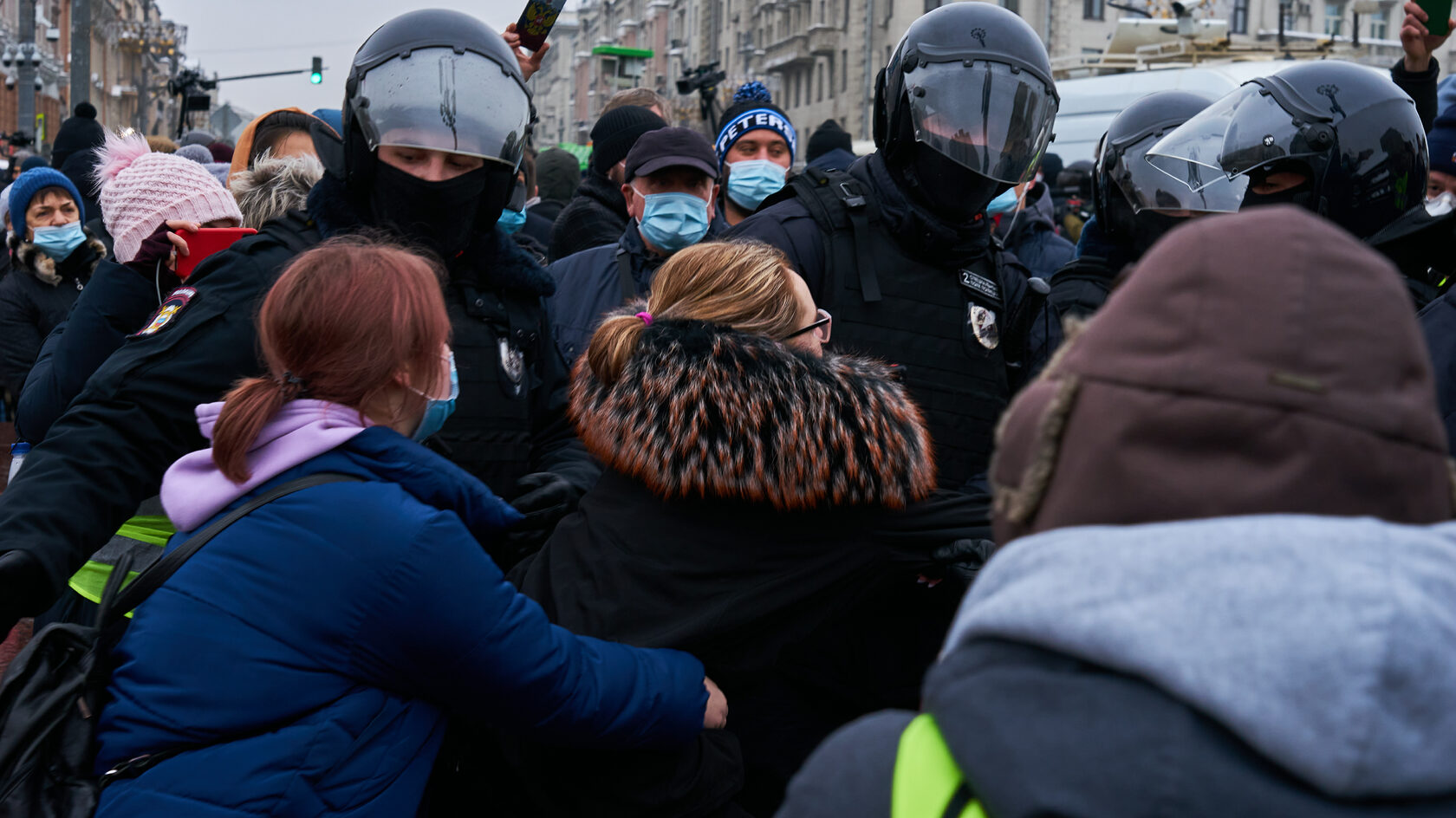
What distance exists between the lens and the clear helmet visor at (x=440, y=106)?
284 cm

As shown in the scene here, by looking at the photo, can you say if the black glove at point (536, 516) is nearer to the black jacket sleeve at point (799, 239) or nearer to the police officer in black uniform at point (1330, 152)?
the black jacket sleeve at point (799, 239)

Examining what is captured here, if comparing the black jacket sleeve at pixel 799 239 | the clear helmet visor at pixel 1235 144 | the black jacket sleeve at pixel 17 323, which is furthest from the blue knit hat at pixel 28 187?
the clear helmet visor at pixel 1235 144

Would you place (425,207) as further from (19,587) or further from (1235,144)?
(1235,144)

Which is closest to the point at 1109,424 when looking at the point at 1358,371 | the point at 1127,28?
the point at 1358,371

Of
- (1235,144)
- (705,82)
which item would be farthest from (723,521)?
(705,82)

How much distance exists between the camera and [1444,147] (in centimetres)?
406

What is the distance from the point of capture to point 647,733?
1.98 m

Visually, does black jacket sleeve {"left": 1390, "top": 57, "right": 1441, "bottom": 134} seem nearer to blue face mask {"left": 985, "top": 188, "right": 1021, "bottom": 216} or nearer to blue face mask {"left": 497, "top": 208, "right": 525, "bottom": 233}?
blue face mask {"left": 985, "top": 188, "right": 1021, "bottom": 216}

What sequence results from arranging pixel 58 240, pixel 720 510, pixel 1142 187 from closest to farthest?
pixel 720 510 < pixel 1142 187 < pixel 58 240

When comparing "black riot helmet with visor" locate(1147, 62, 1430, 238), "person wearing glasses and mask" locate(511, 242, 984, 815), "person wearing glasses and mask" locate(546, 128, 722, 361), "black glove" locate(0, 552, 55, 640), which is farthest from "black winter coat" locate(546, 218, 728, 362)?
"black glove" locate(0, 552, 55, 640)

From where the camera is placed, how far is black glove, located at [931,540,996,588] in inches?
84.9

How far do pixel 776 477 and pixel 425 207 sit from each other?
128cm

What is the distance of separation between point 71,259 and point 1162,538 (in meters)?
6.34

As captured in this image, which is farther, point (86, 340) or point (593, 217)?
point (593, 217)
